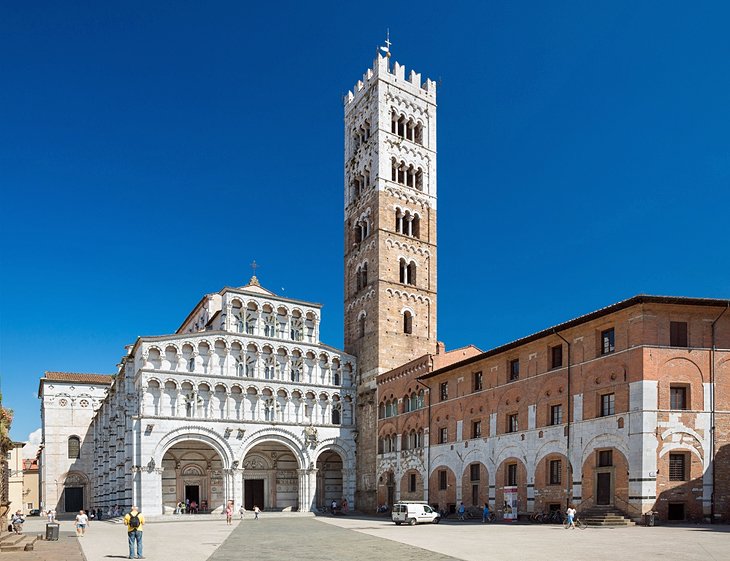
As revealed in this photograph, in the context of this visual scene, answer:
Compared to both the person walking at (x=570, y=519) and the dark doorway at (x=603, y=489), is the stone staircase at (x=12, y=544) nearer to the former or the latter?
the person walking at (x=570, y=519)

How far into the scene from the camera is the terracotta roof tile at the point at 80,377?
75938 mm

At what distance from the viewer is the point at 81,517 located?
35.3 meters

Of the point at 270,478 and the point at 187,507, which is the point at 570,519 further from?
the point at 187,507

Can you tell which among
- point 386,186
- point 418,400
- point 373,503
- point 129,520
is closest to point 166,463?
point 373,503

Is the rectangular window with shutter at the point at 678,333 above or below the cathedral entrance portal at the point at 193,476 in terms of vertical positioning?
above

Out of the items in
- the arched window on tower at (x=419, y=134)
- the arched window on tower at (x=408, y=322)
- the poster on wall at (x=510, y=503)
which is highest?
the arched window on tower at (x=419, y=134)

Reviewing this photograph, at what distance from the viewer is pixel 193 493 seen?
5456 centimetres

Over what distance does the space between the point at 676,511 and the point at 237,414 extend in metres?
32.9

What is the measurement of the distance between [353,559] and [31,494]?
7221 centimetres

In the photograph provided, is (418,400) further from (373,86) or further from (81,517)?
(373,86)

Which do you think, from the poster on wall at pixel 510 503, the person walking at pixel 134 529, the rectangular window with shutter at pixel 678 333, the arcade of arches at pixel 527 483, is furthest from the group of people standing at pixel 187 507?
the rectangular window with shutter at pixel 678 333

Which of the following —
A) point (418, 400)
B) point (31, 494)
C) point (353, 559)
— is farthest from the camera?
point (31, 494)

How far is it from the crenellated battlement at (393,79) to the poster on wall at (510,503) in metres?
38.5

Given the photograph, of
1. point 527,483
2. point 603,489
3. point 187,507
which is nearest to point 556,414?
point 527,483
